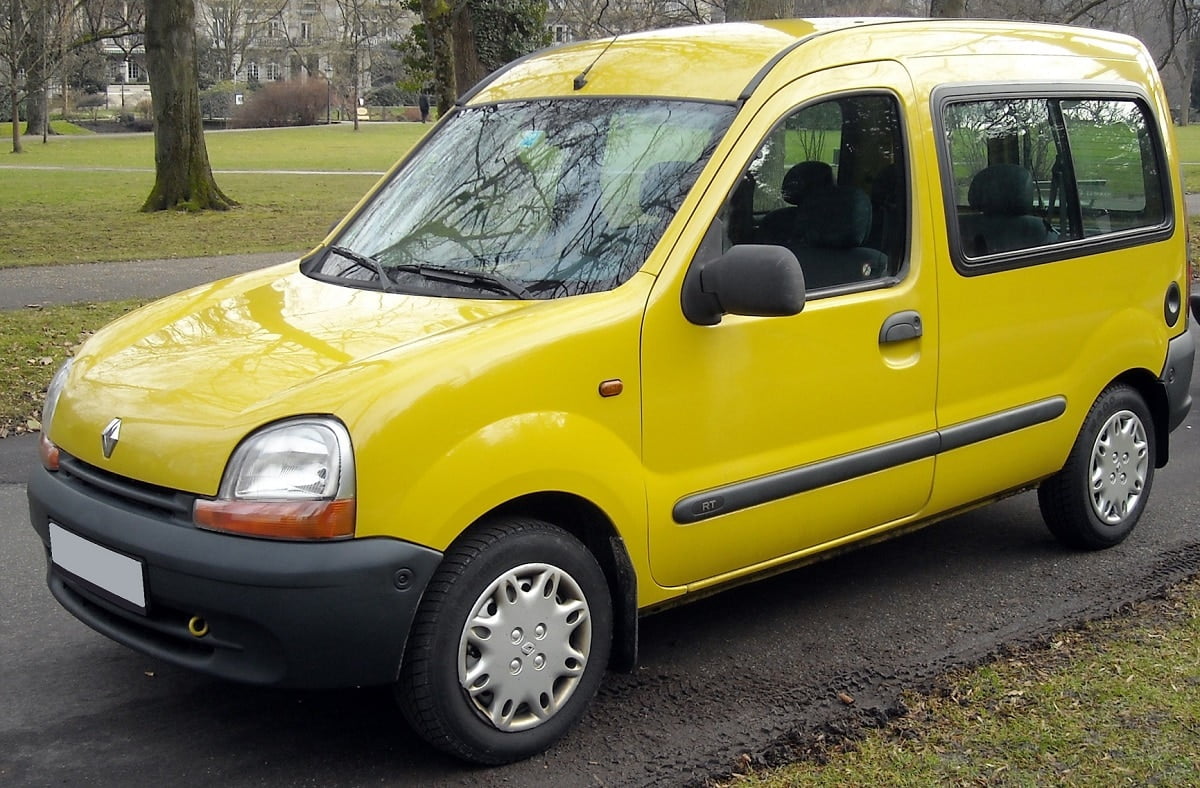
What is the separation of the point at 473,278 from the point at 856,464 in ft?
4.52

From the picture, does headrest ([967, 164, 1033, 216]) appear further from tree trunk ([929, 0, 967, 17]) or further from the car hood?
tree trunk ([929, 0, 967, 17])

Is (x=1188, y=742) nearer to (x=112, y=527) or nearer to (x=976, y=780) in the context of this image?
(x=976, y=780)

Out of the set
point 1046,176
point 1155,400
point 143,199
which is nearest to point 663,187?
point 1046,176

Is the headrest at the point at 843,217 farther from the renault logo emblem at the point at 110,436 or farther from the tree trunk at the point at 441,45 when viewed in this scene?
the tree trunk at the point at 441,45

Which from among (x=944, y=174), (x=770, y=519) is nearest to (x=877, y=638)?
(x=770, y=519)

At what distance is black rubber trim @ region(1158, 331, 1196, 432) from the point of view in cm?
562

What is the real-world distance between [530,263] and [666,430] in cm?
65

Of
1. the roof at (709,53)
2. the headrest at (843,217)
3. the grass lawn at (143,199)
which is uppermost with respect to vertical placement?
the roof at (709,53)

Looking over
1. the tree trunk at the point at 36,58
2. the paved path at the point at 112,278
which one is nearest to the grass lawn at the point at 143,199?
the paved path at the point at 112,278

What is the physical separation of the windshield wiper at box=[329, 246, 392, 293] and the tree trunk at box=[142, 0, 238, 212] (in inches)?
657

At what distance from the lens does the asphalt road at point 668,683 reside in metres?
3.68

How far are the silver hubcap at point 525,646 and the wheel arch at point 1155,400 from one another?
287cm

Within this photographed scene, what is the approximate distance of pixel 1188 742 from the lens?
3748 mm

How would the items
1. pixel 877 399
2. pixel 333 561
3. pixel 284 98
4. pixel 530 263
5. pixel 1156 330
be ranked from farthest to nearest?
pixel 284 98 < pixel 1156 330 < pixel 877 399 < pixel 530 263 < pixel 333 561
